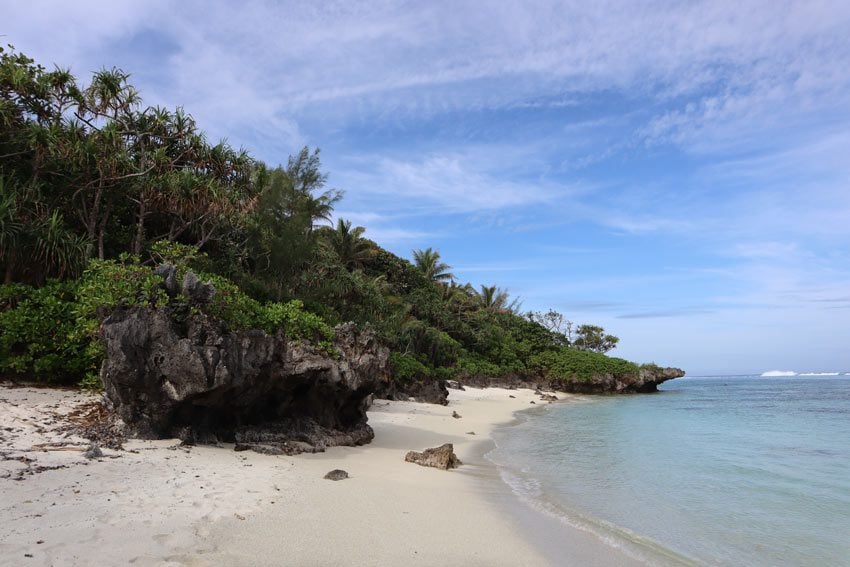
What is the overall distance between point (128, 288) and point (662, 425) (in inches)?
802

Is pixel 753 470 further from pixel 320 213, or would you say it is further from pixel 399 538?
pixel 320 213

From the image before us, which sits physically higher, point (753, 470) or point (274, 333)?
point (274, 333)

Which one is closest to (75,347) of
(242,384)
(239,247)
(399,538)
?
(242,384)

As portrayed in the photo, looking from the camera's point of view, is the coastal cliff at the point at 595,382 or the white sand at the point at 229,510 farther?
the coastal cliff at the point at 595,382

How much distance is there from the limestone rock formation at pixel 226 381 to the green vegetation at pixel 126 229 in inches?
18.1

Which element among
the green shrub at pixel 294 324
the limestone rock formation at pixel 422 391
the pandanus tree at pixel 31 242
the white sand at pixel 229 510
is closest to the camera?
the white sand at pixel 229 510

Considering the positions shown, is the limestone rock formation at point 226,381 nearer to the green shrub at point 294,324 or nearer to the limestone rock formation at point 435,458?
the green shrub at point 294,324

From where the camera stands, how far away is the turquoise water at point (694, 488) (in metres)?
6.81

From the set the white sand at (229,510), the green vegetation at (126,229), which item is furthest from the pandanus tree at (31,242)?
the white sand at (229,510)

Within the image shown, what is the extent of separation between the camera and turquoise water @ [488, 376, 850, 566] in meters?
6.81

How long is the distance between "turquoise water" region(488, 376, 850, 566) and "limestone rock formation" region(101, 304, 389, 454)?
419cm

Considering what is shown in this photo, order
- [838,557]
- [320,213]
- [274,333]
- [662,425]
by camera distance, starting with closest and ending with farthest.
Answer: [838,557] < [274,333] < [662,425] < [320,213]

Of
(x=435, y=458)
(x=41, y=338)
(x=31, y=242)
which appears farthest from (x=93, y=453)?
(x=31, y=242)

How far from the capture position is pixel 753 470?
38.5 ft
